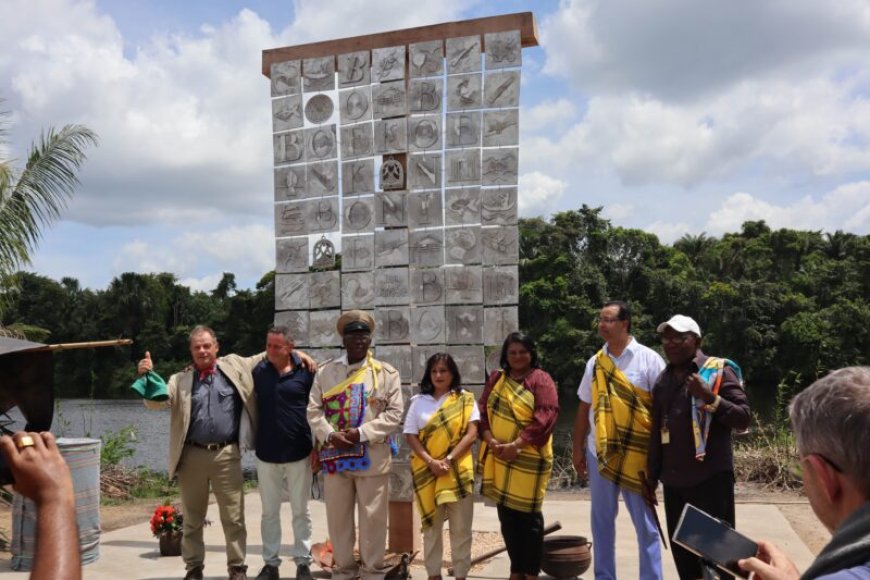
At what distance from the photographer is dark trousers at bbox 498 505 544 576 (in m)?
4.73

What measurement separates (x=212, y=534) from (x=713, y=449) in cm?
405

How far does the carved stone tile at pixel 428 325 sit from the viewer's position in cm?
582

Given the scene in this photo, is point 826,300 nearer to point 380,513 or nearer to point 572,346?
point 572,346

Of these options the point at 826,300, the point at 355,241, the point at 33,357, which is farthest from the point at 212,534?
the point at 826,300

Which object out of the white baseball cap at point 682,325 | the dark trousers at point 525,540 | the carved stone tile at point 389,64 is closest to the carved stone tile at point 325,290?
the carved stone tile at point 389,64

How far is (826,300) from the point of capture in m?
30.0

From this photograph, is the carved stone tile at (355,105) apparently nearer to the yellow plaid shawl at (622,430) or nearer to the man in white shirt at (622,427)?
the man in white shirt at (622,427)

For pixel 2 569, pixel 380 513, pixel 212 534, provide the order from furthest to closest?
pixel 212 534 < pixel 2 569 < pixel 380 513

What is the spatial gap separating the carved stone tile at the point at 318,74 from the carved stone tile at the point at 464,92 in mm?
963

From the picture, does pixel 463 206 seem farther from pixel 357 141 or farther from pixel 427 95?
pixel 357 141

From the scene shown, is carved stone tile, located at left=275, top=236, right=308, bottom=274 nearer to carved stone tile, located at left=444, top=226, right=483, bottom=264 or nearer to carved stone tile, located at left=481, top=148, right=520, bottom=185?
carved stone tile, located at left=444, top=226, right=483, bottom=264

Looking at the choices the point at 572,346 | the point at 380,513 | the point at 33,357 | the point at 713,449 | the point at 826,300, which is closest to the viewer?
the point at 33,357

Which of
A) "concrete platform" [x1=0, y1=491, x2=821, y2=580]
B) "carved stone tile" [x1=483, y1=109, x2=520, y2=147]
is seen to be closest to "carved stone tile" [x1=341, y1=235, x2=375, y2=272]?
"carved stone tile" [x1=483, y1=109, x2=520, y2=147]

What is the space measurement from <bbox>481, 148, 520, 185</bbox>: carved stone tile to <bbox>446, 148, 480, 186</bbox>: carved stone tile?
0.18 ft
